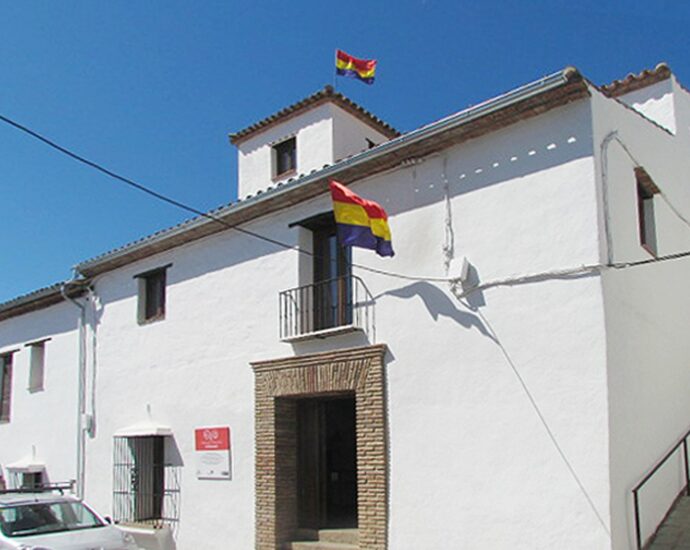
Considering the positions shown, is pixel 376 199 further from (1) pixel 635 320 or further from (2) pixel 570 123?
(1) pixel 635 320

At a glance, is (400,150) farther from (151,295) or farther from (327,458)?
(151,295)

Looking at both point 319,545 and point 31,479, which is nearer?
point 319,545

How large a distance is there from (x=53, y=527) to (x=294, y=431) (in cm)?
342

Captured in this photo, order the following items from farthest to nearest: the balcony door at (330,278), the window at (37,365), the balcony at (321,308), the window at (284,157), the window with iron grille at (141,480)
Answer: the window at (284,157) < the window at (37,365) < the window with iron grille at (141,480) < the balcony door at (330,278) < the balcony at (321,308)

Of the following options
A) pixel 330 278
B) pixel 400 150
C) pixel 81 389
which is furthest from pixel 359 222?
pixel 81 389

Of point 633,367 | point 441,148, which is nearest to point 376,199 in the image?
point 441,148

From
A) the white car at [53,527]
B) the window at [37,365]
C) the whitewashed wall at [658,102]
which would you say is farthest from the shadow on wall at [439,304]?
the window at [37,365]

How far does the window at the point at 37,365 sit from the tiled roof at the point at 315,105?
20.8ft

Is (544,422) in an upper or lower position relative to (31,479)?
upper

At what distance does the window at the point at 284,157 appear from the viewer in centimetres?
1691

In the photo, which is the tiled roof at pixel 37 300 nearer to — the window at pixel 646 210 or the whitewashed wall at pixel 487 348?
the whitewashed wall at pixel 487 348

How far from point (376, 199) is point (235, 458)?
4459mm

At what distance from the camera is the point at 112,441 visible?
14.0 m

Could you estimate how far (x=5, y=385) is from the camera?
17938 mm
